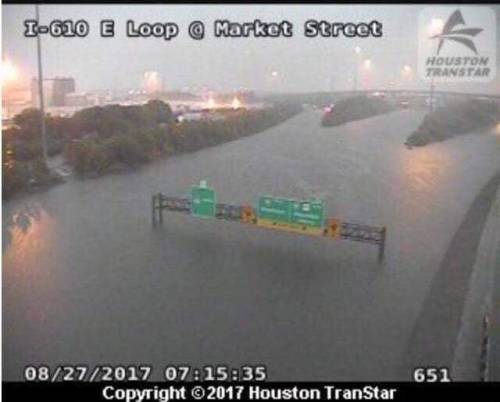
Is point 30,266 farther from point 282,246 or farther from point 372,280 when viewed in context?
point 372,280

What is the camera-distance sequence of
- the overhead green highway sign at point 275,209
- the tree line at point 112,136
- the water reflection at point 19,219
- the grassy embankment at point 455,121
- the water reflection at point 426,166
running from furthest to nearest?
the grassy embankment at point 455,121 → the water reflection at point 426,166 → the tree line at point 112,136 → the water reflection at point 19,219 → the overhead green highway sign at point 275,209

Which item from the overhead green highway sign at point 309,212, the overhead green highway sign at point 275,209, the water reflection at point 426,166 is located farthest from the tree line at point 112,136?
the overhead green highway sign at point 309,212

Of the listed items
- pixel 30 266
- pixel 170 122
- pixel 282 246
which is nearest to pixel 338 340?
pixel 282 246

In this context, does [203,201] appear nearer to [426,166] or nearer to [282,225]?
[282,225]

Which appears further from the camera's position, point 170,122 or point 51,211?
point 170,122

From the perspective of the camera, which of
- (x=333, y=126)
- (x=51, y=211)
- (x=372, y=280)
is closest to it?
(x=372, y=280)

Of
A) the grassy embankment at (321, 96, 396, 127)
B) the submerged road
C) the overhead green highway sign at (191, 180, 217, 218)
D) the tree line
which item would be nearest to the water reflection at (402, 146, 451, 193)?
the submerged road

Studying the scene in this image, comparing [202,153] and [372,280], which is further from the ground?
[202,153]

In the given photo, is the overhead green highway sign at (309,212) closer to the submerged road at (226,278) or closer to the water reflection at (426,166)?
the submerged road at (226,278)
